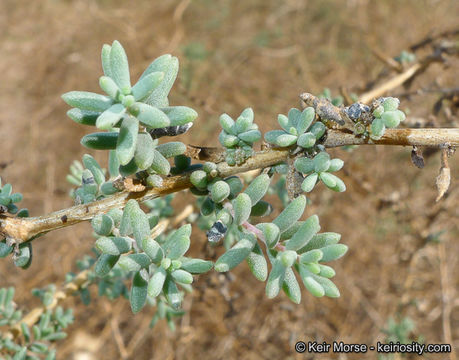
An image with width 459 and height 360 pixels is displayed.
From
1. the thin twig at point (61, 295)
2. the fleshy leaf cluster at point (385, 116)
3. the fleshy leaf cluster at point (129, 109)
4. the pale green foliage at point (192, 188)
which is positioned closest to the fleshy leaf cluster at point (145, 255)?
the pale green foliage at point (192, 188)

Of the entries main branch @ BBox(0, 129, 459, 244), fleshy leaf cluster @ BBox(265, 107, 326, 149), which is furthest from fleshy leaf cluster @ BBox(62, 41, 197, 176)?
fleshy leaf cluster @ BBox(265, 107, 326, 149)

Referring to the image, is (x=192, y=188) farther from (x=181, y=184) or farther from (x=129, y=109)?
(x=129, y=109)

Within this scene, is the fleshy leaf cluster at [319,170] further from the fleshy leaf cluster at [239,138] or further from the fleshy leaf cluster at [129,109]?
the fleshy leaf cluster at [129,109]

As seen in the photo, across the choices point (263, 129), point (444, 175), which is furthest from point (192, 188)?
point (263, 129)

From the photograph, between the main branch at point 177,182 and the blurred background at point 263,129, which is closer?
the main branch at point 177,182

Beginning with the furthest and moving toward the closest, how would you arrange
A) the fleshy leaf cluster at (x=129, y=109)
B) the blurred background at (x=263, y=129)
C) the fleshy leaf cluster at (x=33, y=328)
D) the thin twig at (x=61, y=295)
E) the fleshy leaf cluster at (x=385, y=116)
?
the blurred background at (x=263, y=129) → the thin twig at (x=61, y=295) → the fleshy leaf cluster at (x=33, y=328) → the fleshy leaf cluster at (x=385, y=116) → the fleshy leaf cluster at (x=129, y=109)

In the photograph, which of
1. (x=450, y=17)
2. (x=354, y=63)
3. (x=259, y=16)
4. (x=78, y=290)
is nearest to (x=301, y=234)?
(x=78, y=290)
